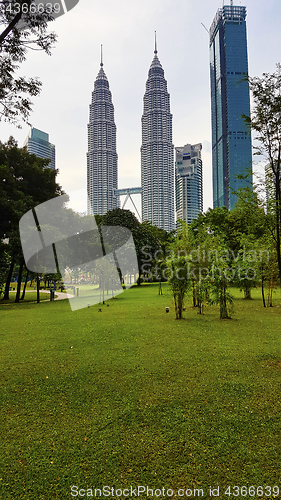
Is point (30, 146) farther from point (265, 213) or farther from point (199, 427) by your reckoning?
point (199, 427)

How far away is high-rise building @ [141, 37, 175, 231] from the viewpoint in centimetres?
8138

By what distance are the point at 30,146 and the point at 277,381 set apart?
30949mm

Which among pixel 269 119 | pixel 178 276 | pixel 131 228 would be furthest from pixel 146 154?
pixel 269 119

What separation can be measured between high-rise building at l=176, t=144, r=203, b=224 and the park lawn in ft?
231

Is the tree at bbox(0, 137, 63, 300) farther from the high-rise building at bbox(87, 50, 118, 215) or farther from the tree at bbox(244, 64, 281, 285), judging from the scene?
the high-rise building at bbox(87, 50, 118, 215)

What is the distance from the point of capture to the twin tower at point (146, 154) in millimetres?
71688

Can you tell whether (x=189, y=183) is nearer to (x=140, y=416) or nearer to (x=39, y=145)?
(x=39, y=145)

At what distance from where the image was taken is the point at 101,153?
74.2m

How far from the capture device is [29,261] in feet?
68.0

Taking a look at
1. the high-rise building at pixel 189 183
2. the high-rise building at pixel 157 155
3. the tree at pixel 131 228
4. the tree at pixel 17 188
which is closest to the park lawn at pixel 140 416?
the tree at pixel 17 188

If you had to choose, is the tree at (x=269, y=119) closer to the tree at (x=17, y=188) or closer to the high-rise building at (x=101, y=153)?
the tree at (x=17, y=188)

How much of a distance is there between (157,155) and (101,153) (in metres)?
18.7

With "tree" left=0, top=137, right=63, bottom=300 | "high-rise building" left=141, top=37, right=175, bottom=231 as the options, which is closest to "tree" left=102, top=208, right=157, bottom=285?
"tree" left=0, top=137, right=63, bottom=300

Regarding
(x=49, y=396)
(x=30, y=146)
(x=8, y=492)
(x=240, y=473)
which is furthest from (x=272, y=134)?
(x=30, y=146)
